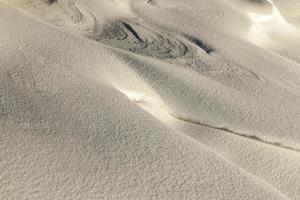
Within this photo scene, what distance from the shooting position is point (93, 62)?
4.41ft

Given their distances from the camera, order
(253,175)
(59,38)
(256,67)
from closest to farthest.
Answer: (253,175) → (59,38) → (256,67)

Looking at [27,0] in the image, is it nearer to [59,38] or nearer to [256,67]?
[59,38]

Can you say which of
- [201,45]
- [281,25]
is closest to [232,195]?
[201,45]

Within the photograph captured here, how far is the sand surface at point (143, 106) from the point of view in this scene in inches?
37.2

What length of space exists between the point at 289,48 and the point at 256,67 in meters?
0.42

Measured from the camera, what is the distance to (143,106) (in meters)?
1.28

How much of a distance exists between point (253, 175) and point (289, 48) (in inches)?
39.3

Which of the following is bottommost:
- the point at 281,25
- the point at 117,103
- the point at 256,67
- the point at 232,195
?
the point at 281,25

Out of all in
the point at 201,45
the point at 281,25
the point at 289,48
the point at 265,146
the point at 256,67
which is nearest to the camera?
the point at 265,146

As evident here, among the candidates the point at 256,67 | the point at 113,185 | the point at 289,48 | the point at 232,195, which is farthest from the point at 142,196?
the point at 289,48

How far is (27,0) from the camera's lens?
1738 mm

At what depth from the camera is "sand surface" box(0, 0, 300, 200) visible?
94 centimetres

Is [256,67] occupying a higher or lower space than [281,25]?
higher

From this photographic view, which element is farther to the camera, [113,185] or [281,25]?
[281,25]
